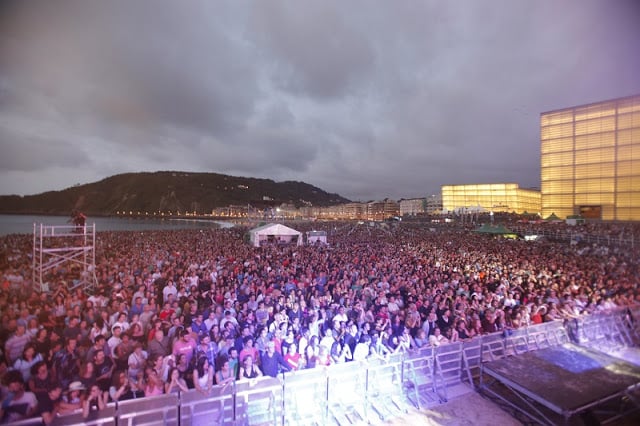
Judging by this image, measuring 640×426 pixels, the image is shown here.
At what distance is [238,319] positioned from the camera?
6172mm

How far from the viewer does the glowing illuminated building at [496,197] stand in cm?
7044

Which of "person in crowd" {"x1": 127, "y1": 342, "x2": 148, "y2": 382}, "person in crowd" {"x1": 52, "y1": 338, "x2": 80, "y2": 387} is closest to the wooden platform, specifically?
"person in crowd" {"x1": 127, "y1": 342, "x2": 148, "y2": 382}

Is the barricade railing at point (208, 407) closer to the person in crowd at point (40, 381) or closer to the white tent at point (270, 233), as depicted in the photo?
the person in crowd at point (40, 381)

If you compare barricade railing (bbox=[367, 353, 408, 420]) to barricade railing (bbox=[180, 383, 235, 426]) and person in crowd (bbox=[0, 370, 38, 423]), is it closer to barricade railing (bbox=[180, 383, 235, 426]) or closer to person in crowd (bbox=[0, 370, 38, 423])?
barricade railing (bbox=[180, 383, 235, 426])

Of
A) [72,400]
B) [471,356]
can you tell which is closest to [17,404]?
[72,400]

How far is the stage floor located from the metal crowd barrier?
54 cm

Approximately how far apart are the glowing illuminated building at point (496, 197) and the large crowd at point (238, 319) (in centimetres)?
6604

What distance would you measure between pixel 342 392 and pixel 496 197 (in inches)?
3194

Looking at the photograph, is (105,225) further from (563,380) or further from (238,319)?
(563,380)

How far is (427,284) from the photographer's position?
9297mm

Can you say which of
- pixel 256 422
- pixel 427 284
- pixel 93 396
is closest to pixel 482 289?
pixel 427 284

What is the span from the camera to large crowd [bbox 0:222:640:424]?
368cm

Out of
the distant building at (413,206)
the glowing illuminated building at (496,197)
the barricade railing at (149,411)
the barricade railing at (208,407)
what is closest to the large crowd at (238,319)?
the barricade railing at (208,407)

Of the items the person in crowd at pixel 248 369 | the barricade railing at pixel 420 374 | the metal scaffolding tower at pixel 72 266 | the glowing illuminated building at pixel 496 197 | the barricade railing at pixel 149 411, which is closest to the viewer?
the barricade railing at pixel 149 411
